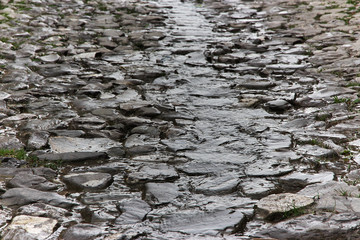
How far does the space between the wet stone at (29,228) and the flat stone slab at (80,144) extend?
104 centimetres

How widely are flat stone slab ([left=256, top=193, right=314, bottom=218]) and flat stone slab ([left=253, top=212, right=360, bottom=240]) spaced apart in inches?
4.7

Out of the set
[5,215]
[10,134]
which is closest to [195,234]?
[5,215]

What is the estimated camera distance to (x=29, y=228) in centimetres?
282

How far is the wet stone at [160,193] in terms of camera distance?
126 inches

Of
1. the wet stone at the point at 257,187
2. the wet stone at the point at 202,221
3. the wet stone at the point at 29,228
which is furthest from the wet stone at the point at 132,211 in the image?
the wet stone at the point at 257,187

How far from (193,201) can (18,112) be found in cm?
225

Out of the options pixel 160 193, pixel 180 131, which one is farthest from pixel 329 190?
pixel 180 131

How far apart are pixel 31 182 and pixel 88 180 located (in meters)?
0.38

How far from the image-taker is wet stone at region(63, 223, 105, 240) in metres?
2.75

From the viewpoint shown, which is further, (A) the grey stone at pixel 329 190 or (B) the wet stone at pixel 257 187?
(B) the wet stone at pixel 257 187

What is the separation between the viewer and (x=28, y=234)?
109 inches

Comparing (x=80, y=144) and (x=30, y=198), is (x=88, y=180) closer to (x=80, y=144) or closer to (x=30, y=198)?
(x=30, y=198)

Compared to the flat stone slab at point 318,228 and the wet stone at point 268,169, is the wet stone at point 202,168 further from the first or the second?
the flat stone slab at point 318,228

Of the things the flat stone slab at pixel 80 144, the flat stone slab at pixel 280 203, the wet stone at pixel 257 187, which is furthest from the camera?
the flat stone slab at pixel 80 144
